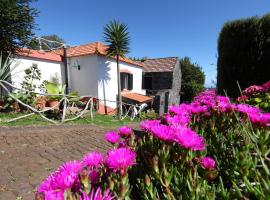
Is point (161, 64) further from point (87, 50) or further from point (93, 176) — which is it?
point (93, 176)

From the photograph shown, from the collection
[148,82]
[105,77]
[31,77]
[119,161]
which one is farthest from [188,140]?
[148,82]

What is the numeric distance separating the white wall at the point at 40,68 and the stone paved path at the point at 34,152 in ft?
24.0

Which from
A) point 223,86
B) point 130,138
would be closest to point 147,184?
point 130,138

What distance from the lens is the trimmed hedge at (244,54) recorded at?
8297mm

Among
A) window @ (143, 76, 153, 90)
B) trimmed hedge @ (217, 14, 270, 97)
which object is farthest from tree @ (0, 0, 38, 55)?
window @ (143, 76, 153, 90)

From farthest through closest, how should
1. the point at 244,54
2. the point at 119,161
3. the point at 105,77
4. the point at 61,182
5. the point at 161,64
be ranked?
the point at 161,64 → the point at 105,77 → the point at 244,54 → the point at 119,161 → the point at 61,182

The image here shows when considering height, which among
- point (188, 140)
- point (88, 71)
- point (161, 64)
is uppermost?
point (161, 64)

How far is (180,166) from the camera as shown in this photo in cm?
118

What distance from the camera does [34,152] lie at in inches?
175

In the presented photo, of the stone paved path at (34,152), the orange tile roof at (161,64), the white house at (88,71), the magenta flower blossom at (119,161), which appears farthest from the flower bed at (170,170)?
the orange tile roof at (161,64)

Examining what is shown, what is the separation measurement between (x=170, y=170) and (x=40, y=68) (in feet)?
48.6

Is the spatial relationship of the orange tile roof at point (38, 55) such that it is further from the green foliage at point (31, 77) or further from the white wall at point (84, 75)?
the white wall at point (84, 75)

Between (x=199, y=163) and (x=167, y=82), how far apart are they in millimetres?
23704

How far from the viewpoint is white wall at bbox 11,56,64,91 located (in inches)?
505
